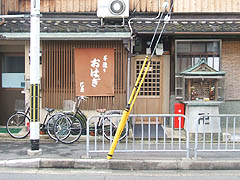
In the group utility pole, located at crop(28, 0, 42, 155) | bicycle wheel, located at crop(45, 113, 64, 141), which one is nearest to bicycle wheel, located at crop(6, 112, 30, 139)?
bicycle wheel, located at crop(45, 113, 64, 141)

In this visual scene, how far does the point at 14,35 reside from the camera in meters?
9.74

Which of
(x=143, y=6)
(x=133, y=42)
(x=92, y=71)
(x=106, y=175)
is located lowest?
(x=106, y=175)

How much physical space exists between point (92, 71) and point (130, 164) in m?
4.13

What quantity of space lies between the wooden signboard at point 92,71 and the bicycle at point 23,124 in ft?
4.25

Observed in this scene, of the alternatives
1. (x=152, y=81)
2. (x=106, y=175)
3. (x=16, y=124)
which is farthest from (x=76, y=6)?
(x=106, y=175)

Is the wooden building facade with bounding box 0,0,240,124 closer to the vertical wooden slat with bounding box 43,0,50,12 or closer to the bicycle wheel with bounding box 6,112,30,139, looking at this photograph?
the vertical wooden slat with bounding box 43,0,50,12

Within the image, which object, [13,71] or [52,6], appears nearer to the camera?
[13,71]

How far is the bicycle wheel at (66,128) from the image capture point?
9.47 metres

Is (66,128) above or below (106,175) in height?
above

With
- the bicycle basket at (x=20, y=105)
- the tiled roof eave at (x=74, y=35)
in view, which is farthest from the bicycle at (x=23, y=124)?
the tiled roof eave at (x=74, y=35)

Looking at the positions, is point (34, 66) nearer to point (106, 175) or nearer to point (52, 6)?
point (106, 175)

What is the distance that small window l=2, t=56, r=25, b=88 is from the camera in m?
12.0

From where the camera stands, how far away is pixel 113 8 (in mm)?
11773

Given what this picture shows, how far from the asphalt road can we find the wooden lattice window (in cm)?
489
